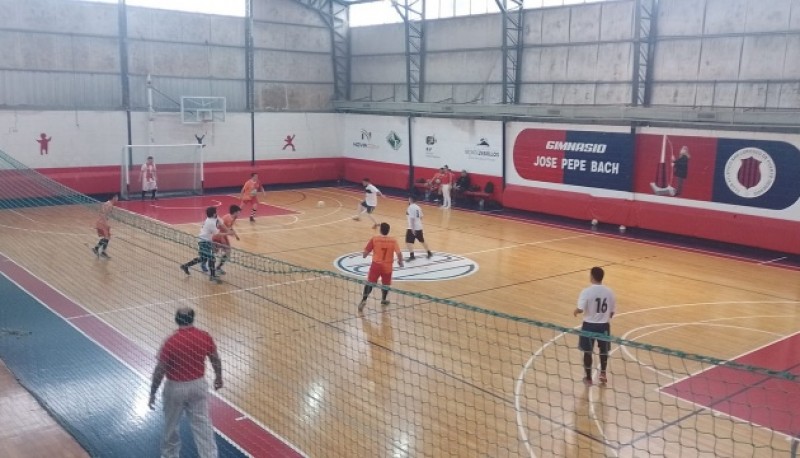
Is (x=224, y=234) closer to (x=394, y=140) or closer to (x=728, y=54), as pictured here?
(x=728, y=54)

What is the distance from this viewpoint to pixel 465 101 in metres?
28.2

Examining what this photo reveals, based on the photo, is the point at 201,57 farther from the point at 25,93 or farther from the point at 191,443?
the point at 191,443

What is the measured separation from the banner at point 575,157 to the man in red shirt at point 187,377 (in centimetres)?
1838

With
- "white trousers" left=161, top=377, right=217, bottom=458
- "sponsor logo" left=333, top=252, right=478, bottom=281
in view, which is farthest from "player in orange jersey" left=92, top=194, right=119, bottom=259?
"white trousers" left=161, top=377, right=217, bottom=458

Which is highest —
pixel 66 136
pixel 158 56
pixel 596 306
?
pixel 158 56

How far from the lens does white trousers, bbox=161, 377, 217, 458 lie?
6.62 metres

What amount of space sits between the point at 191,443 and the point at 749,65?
18412 millimetres

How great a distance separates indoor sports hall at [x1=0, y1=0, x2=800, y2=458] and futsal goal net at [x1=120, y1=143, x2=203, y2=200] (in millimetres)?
125

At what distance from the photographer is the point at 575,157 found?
78.6 ft

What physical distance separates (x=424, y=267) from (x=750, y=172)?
9885 millimetres

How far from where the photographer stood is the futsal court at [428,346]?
821 centimetres

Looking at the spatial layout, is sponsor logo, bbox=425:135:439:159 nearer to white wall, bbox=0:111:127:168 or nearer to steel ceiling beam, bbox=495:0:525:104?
steel ceiling beam, bbox=495:0:525:104

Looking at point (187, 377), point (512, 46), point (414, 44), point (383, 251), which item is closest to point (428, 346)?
point (383, 251)

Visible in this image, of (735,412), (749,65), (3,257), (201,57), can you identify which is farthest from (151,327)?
(201,57)
